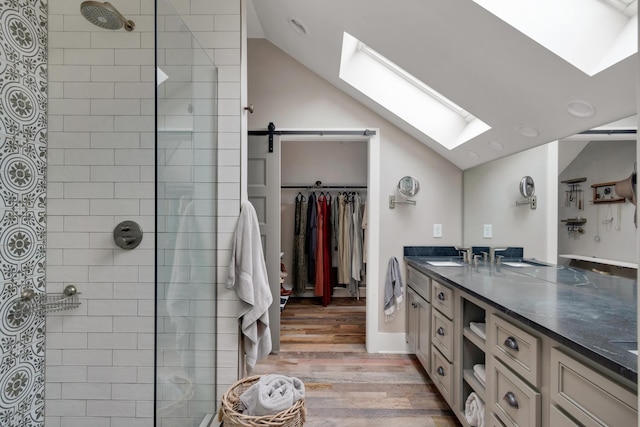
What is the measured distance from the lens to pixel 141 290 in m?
1.42

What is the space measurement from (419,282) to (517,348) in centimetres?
115

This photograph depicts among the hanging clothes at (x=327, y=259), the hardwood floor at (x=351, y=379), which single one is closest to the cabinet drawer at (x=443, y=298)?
the hardwood floor at (x=351, y=379)

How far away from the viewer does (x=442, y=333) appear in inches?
71.4

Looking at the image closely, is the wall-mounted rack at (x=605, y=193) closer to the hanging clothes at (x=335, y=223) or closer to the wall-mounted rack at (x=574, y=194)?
the wall-mounted rack at (x=574, y=194)

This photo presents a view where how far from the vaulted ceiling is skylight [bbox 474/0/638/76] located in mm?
20

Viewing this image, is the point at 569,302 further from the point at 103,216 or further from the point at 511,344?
the point at 103,216

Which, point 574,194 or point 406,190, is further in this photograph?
point 406,190

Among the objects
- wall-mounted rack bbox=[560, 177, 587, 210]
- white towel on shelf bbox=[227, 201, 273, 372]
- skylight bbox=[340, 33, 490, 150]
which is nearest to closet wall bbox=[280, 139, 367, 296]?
skylight bbox=[340, 33, 490, 150]

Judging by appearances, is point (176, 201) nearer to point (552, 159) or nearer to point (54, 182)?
point (54, 182)

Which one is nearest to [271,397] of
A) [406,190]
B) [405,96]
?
[406,190]

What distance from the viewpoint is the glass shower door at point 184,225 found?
1191 millimetres

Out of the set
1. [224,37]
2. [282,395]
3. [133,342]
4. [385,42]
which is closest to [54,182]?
[133,342]

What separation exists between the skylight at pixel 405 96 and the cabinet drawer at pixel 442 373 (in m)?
1.62

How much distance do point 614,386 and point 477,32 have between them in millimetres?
1325
